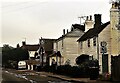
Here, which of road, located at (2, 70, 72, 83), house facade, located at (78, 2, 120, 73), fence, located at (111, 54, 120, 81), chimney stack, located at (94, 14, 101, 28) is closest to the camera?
fence, located at (111, 54, 120, 81)

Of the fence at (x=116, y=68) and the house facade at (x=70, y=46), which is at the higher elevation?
the house facade at (x=70, y=46)

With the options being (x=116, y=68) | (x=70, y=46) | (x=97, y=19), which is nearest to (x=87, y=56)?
(x=97, y=19)

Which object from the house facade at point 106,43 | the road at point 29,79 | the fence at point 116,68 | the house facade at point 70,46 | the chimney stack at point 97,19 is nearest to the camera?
the fence at point 116,68

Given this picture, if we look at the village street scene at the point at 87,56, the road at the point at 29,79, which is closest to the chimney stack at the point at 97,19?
the village street scene at the point at 87,56

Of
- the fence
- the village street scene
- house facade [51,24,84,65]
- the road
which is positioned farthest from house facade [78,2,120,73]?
the fence

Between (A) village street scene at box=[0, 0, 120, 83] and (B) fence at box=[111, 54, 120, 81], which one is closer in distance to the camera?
(B) fence at box=[111, 54, 120, 81]

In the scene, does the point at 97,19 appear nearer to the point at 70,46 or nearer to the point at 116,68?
the point at 70,46

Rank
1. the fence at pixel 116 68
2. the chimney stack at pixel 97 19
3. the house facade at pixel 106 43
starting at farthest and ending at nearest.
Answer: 1. the chimney stack at pixel 97 19
2. the house facade at pixel 106 43
3. the fence at pixel 116 68

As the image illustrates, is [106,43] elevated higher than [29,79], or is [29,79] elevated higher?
[106,43]

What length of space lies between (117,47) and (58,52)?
27310mm

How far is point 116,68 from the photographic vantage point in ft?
102

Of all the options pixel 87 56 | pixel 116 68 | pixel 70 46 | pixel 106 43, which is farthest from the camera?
pixel 70 46

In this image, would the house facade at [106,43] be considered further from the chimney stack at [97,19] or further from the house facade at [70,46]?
the house facade at [70,46]

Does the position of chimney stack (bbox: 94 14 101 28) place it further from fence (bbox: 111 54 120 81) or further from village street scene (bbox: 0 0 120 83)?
fence (bbox: 111 54 120 81)
